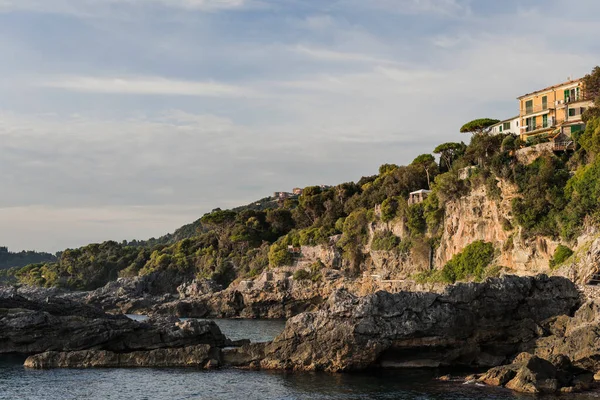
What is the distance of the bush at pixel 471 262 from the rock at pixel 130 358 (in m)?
30.0

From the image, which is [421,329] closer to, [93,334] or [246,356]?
[246,356]

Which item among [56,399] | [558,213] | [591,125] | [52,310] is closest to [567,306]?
[558,213]

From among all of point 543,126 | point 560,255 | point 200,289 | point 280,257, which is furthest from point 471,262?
point 200,289

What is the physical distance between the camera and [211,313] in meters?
84.0

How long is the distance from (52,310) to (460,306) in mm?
31344

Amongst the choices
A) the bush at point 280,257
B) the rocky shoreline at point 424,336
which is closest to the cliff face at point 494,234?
the rocky shoreline at point 424,336

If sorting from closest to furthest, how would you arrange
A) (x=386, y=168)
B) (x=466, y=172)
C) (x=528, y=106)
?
(x=466, y=172)
(x=528, y=106)
(x=386, y=168)

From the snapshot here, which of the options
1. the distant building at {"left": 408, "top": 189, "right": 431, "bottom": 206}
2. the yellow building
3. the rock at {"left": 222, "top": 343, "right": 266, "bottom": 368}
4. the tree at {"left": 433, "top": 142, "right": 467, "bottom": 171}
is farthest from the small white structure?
the rock at {"left": 222, "top": 343, "right": 266, "bottom": 368}

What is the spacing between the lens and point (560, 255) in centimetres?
4906

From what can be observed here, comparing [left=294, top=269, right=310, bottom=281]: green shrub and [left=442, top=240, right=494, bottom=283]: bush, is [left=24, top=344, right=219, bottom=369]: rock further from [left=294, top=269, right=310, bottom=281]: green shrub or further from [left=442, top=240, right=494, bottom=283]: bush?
[left=294, top=269, right=310, bottom=281]: green shrub

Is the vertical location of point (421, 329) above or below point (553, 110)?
below

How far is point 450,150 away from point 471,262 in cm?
2598

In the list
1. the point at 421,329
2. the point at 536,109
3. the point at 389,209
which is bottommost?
the point at 421,329

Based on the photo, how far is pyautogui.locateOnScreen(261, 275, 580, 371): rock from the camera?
115ft
